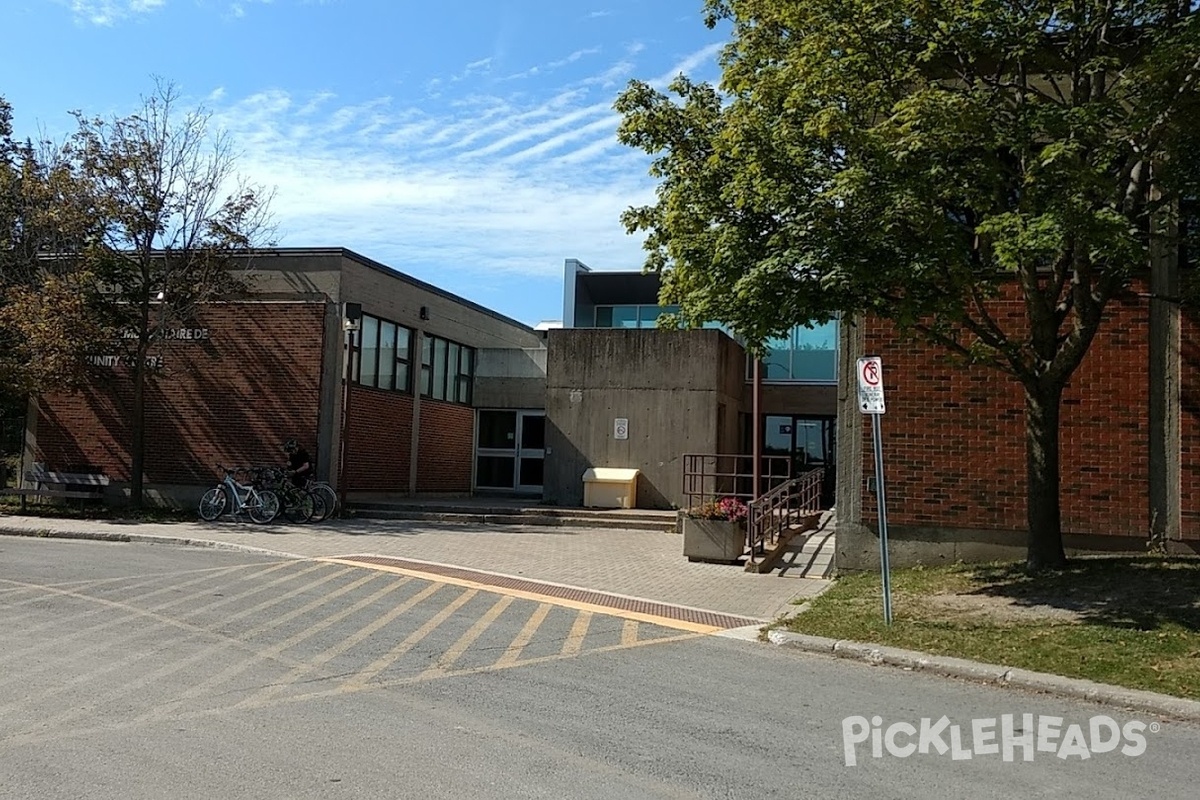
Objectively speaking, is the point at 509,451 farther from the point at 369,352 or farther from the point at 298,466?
the point at 298,466

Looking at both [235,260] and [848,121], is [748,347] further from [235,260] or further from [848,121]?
[235,260]

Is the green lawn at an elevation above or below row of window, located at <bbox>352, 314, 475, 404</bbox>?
below

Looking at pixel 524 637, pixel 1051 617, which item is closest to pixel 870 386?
pixel 1051 617

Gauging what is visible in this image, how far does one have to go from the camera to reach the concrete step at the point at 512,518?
64.2ft

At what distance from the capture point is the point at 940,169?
9.25m

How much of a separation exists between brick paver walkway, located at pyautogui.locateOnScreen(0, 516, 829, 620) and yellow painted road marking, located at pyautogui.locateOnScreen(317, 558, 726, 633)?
0.82 metres

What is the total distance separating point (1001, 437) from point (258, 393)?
15298 millimetres

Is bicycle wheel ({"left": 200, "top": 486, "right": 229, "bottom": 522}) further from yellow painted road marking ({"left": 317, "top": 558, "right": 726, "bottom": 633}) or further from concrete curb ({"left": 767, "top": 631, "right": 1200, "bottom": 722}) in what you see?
concrete curb ({"left": 767, "top": 631, "right": 1200, "bottom": 722})

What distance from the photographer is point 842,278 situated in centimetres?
932

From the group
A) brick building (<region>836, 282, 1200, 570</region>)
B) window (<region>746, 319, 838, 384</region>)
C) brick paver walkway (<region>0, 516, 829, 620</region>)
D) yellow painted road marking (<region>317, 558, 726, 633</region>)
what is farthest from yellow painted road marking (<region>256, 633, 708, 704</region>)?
window (<region>746, 319, 838, 384</region>)

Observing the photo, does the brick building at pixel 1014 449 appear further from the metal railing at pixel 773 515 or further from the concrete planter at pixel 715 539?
the concrete planter at pixel 715 539

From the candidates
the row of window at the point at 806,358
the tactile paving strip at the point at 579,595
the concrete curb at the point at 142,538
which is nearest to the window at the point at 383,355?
the concrete curb at the point at 142,538

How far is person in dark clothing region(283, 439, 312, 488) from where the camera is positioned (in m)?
19.2

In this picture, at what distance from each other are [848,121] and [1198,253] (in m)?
5.81
